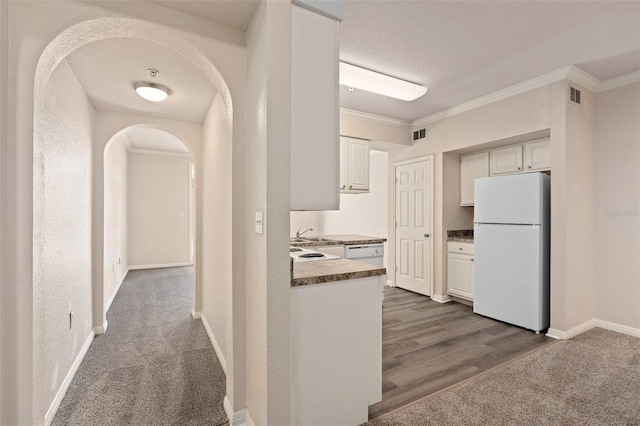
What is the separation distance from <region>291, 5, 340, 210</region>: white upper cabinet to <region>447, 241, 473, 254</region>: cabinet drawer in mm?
2932

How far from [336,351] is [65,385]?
199 centimetres

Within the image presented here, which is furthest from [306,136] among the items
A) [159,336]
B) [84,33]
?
[159,336]

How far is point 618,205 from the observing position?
3.03 metres

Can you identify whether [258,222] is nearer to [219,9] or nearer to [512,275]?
[219,9]

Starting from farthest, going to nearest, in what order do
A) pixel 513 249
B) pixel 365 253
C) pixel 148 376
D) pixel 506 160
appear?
1. pixel 365 253
2. pixel 506 160
3. pixel 513 249
4. pixel 148 376

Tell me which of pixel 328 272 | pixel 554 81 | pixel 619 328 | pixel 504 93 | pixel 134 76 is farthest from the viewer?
pixel 504 93

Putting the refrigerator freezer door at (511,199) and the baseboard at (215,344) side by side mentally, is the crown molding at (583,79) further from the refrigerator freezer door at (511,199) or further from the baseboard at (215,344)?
the baseboard at (215,344)

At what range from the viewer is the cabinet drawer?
151 inches

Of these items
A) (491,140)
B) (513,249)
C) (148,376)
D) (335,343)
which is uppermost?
(491,140)

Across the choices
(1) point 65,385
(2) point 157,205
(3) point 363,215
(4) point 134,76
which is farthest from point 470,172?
(2) point 157,205

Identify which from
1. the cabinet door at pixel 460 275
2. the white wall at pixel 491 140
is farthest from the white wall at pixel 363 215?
the cabinet door at pixel 460 275

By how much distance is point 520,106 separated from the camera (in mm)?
3189

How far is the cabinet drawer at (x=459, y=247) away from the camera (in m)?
3.82

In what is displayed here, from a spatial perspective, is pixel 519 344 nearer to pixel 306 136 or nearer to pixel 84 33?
pixel 306 136
